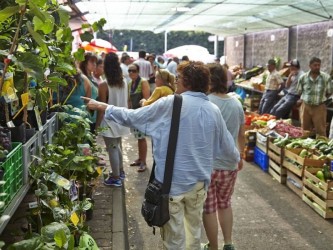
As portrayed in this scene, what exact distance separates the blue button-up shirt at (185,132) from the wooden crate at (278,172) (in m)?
3.42

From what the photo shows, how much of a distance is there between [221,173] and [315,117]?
5.33m

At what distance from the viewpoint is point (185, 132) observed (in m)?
2.79

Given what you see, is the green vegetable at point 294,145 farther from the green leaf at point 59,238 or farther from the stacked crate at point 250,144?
the green leaf at point 59,238

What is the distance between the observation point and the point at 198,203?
9.74 feet

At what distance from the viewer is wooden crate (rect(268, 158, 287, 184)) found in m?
6.05

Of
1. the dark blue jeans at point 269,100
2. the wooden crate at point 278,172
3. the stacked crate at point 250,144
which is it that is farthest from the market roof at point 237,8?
the wooden crate at point 278,172

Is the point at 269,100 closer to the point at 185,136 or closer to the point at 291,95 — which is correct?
the point at 291,95

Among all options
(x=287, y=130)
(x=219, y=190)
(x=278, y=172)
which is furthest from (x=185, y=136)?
(x=287, y=130)

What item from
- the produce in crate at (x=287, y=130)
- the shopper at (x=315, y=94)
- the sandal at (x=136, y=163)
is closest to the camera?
the sandal at (x=136, y=163)

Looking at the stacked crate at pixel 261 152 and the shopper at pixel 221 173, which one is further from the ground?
the shopper at pixel 221 173

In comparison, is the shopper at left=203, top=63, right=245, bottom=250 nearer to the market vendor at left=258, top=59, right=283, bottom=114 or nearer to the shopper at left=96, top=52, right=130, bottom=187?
the shopper at left=96, top=52, right=130, bottom=187

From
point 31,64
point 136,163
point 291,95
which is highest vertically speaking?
point 31,64

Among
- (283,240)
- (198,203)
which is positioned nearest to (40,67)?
(198,203)

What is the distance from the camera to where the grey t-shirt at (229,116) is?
3490 mm
